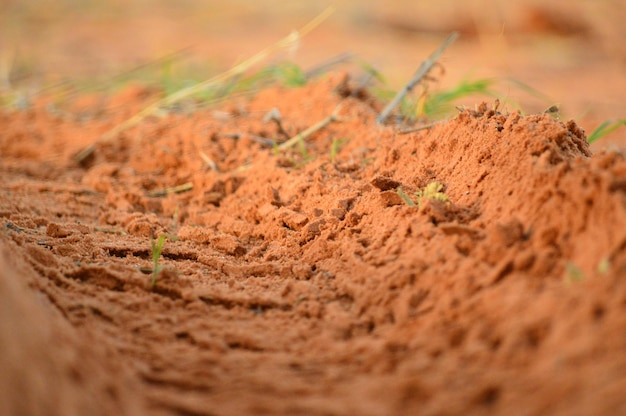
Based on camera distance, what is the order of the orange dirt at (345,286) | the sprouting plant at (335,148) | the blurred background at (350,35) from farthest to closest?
the blurred background at (350,35) < the sprouting plant at (335,148) < the orange dirt at (345,286)

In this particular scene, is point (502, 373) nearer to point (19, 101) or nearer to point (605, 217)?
point (605, 217)

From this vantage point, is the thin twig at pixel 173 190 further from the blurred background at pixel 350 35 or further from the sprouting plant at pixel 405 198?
the blurred background at pixel 350 35

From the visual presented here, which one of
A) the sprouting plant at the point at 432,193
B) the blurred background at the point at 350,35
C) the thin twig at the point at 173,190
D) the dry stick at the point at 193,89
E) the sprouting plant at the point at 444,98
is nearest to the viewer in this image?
the sprouting plant at the point at 432,193

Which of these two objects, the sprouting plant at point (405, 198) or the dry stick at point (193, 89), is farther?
the dry stick at point (193, 89)

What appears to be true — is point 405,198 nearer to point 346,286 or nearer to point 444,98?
point 346,286

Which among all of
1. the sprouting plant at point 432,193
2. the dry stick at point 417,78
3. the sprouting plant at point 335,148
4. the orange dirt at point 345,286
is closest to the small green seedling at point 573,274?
the orange dirt at point 345,286

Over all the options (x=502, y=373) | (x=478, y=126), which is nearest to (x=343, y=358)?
(x=502, y=373)

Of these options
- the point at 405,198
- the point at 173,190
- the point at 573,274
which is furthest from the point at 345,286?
the point at 173,190
